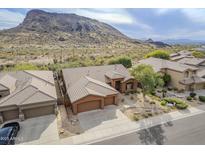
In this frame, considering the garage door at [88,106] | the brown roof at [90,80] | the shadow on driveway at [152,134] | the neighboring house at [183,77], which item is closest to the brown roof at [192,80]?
the neighboring house at [183,77]

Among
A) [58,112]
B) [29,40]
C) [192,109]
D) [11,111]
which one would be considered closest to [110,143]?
[58,112]

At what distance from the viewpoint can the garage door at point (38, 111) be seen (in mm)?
18547

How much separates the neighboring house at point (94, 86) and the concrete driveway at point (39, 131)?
3509 mm

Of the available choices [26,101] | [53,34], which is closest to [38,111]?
[26,101]

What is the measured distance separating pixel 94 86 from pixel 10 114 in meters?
11.4

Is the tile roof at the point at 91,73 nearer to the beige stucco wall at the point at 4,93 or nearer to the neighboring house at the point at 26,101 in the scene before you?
the neighboring house at the point at 26,101

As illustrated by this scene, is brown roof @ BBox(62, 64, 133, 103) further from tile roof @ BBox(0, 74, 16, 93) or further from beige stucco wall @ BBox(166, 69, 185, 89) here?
beige stucco wall @ BBox(166, 69, 185, 89)

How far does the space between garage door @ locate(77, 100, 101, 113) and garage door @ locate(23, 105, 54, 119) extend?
3.65 m

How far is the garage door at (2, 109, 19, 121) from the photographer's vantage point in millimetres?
18094

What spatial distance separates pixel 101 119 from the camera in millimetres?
18562

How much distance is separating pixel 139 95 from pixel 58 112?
13.8 metres

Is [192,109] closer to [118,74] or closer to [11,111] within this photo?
[118,74]

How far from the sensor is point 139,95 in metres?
25.9

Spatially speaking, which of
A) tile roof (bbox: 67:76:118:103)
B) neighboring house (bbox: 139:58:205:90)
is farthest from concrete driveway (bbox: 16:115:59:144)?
neighboring house (bbox: 139:58:205:90)
